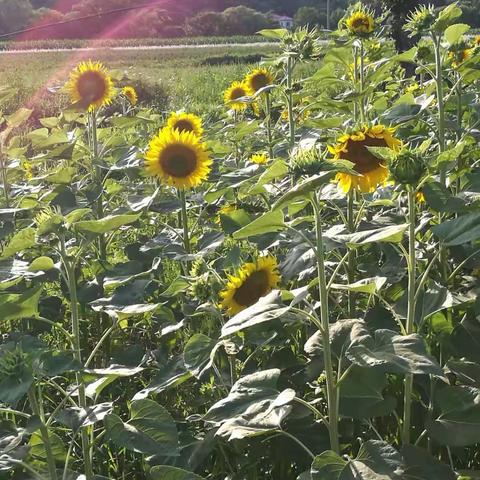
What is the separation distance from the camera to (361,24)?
2029mm

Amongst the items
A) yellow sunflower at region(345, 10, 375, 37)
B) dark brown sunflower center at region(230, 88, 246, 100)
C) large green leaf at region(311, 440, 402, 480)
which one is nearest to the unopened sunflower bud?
large green leaf at region(311, 440, 402, 480)

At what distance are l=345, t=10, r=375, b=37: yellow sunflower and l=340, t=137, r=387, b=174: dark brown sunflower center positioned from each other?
0.73m

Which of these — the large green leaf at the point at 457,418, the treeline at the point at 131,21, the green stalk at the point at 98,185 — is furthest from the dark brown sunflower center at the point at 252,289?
the treeline at the point at 131,21

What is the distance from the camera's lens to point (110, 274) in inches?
53.9

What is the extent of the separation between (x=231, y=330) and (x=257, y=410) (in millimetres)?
122

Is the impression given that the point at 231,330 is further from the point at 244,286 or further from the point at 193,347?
the point at 244,286

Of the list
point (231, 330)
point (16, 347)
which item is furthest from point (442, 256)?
point (16, 347)

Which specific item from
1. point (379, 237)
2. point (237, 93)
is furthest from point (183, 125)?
point (379, 237)

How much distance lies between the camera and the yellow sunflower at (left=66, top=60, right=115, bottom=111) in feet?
6.72

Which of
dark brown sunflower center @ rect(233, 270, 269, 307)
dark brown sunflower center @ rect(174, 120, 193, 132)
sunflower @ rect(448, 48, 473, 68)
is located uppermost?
sunflower @ rect(448, 48, 473, 68)

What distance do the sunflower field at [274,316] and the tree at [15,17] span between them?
108 ft

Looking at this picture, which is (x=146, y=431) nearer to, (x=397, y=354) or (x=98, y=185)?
(x=397, y=354)

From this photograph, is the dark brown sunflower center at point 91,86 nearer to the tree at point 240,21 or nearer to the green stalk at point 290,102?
the green stalk at point 290,102

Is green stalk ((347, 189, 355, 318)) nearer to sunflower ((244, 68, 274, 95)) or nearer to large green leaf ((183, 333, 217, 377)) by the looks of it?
large green leaf ((183, 333, 217, 377))
